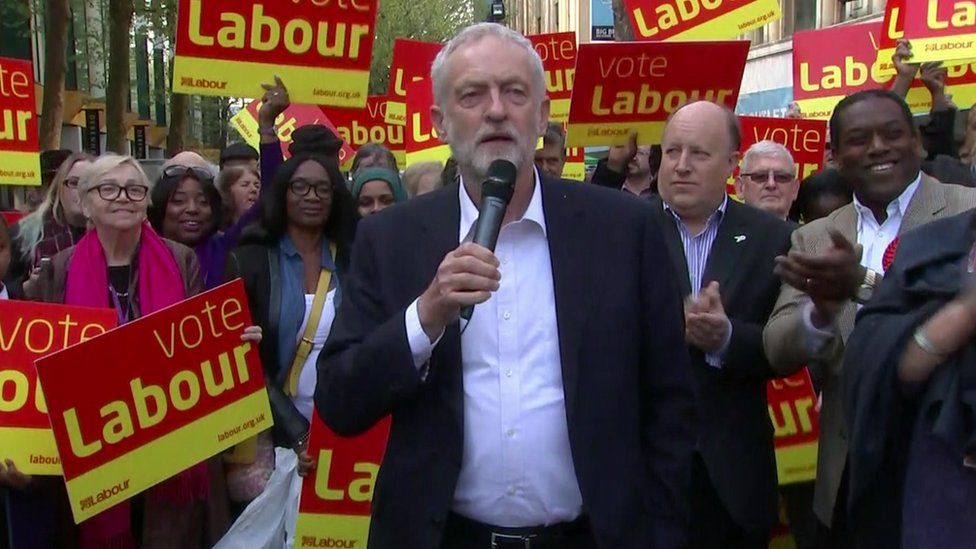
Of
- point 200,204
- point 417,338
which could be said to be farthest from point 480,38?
point 200,204

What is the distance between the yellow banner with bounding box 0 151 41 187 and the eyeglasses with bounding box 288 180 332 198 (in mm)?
2593

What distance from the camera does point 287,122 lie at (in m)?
10.1

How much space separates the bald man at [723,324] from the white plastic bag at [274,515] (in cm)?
182

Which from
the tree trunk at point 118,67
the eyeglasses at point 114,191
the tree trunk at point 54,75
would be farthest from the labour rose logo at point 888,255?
the tree trunk at point 118,67

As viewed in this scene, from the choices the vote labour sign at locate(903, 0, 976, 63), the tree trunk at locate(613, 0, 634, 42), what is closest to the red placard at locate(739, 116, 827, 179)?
the vote labour sign at locate(903, 0, 976, 63)

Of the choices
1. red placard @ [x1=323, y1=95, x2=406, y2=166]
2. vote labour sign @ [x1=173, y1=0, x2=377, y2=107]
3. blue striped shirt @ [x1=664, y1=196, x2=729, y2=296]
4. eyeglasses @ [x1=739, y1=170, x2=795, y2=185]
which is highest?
vote labour sign @ [x1=173, y1=0, x2=377, y2=107]

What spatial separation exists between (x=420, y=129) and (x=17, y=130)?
8.99 feet

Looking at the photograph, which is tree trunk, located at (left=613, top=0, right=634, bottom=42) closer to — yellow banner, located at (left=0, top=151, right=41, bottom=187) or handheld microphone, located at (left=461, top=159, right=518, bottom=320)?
yellow banner, located at (left=0, top=151, right=41, bottom=187)

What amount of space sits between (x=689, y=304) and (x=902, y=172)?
0.81 m

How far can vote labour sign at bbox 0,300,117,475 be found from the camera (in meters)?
4.43

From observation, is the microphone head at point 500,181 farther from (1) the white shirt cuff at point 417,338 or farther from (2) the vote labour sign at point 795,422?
(2) the vote labour sign at point 795,422

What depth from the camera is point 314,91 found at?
643 centimetres

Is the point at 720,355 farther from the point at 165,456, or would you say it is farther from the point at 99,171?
the point at 99,171

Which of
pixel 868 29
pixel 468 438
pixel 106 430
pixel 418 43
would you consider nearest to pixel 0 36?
pixel 418 43
